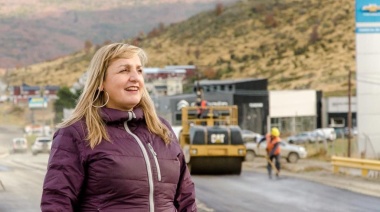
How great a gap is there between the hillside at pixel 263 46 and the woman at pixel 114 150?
9858cm

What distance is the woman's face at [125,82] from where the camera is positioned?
461 cm

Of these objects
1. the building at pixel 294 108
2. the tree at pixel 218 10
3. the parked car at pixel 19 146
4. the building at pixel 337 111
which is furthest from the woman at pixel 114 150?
the tree at pixel 218 10

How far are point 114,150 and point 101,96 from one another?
37 centimetres

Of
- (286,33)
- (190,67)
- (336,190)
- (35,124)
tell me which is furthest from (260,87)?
(336,190)

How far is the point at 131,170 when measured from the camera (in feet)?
14.4

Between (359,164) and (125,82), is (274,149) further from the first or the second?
(125,82)

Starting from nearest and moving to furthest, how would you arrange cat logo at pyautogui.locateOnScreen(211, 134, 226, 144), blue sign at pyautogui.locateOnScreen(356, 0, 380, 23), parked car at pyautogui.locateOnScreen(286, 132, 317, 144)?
cat logo at pyautogui.locateOnScreen(211, 134, 226, 144) < blue sign at pyautogui.locateOnScreen(356, 0, 380, 23) < parked car at pyautogui.locateOnScreen(286, 132, 317, 144)

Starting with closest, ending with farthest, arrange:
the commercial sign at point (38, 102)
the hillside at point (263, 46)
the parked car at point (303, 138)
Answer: the parked car at point (303, 138), the commercial sign at point (38, 102), the hillside at point (263, 46)

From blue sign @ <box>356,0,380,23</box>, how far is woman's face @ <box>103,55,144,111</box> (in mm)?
34716

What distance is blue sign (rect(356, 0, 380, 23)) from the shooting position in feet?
126

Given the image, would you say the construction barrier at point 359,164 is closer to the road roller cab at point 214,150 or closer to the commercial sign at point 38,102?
the road roller cab at point 214,150

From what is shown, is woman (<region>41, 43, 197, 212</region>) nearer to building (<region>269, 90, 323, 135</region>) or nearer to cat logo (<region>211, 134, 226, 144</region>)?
cat logo (<region>211, 134, 226, 144</region>)

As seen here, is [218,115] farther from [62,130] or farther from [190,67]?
[190,67]

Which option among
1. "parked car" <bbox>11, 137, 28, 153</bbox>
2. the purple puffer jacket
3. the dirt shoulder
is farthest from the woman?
"parked car" <bbox>11, 137, 28, 153</bbox>
